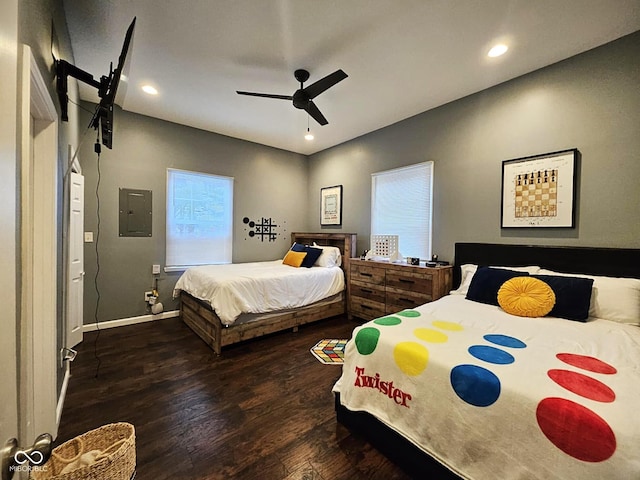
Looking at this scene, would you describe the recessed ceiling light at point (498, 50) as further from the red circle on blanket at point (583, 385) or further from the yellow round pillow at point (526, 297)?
the red circle on blanket at point (583, 385)

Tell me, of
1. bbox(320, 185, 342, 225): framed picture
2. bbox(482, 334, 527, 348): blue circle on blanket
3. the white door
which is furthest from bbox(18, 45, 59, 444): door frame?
bbox(320, 185, 342, 225): framed picture

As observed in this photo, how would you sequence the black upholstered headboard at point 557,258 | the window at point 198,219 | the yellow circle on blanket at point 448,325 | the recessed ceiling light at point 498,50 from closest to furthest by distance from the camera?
the yellow circle on blanket at point 448,325, the black upholstered headboard at point 557,258, the recessed ceiling light at point 498,50, the window at point 198,219

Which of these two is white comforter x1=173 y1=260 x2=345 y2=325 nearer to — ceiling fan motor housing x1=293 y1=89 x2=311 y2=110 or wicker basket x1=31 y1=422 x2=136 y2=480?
wicker basket x1=31 y1=422 x2=136 y2=480

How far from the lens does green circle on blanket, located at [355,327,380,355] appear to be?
160 cm

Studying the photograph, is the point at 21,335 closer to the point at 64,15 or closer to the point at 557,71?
the point at 64,15

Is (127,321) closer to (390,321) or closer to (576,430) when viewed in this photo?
(390,321)

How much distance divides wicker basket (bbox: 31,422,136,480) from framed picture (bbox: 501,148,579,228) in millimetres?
3485

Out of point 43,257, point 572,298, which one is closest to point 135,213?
point 43,257

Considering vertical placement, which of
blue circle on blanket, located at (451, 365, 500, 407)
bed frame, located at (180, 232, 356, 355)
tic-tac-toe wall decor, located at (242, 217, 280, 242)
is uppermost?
tic-tac-toe wall decor, located at (242, 217, 280, 242)

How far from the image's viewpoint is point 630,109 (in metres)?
2.14

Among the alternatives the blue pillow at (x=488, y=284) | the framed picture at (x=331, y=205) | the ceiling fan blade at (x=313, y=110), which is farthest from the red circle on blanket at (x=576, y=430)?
the framed picture at (x=331, y=205)

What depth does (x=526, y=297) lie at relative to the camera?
207 cm

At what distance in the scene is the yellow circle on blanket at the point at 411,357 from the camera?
1.36 m

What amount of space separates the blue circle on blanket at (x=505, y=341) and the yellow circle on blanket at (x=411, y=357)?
47cm
